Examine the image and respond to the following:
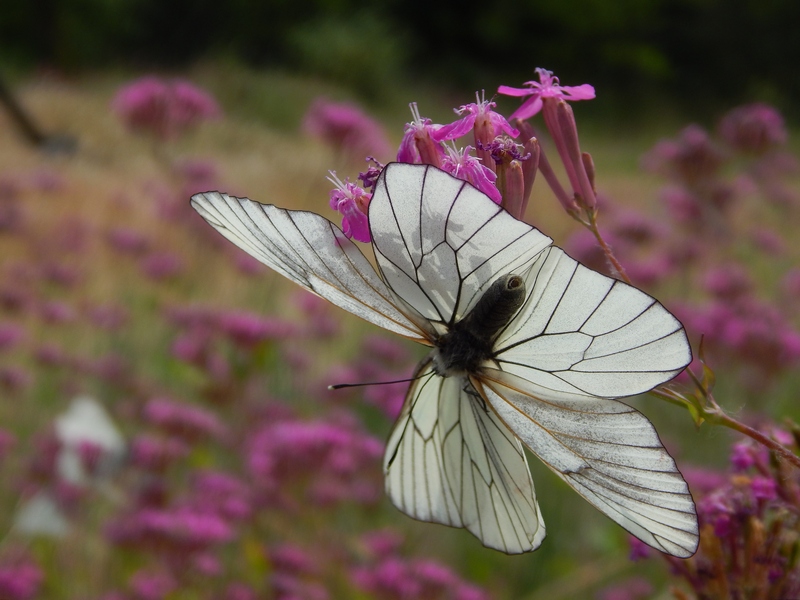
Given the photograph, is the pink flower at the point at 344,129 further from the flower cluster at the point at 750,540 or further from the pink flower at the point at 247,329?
the flower cluster at the point at 750,540

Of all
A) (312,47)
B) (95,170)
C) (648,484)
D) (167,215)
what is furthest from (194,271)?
(312,47)

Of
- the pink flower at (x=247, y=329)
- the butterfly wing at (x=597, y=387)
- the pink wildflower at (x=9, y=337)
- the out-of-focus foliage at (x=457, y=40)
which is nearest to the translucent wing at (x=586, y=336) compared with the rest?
the butterfly wing at (x=597, y=387)

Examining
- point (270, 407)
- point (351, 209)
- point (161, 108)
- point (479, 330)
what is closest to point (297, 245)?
point (351, 209)

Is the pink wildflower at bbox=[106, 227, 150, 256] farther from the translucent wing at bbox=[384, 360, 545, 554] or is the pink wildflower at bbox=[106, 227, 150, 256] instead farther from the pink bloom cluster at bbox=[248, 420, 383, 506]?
the translucent wing at bbox=[384, 360, 545, 554]

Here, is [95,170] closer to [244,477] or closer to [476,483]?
[244,477]

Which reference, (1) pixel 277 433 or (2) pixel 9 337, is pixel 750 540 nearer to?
(1) pixel 277 433
